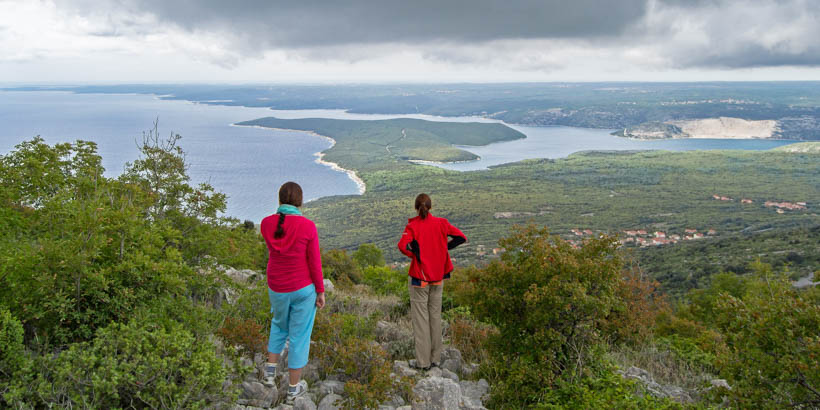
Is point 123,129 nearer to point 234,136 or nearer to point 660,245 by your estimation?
point 234,136

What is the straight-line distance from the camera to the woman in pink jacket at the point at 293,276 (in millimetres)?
3852

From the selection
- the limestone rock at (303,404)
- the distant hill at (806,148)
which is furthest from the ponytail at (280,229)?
the distant hill at (806,148)

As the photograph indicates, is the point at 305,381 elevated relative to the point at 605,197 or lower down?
elevated

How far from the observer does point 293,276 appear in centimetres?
392

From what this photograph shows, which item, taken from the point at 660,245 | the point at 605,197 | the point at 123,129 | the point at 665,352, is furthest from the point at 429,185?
the point at 665,352

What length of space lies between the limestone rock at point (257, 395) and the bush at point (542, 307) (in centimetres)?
205

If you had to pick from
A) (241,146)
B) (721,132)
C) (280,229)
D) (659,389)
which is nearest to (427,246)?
(280,229)

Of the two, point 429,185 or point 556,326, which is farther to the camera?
point 429,185

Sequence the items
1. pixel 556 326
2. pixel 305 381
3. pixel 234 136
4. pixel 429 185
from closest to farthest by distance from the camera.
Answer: pixel 305 381 < pixel 556 326 < pixel 429 185 < pixel 234 136

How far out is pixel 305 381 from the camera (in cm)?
420

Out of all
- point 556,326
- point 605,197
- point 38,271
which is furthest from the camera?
point 605,197

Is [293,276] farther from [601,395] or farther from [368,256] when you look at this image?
[368,256]

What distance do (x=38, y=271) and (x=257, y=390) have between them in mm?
1855

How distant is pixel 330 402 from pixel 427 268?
165 cm
